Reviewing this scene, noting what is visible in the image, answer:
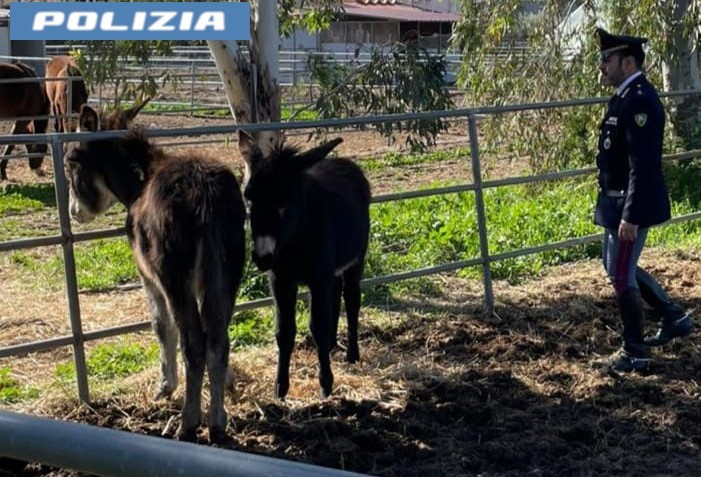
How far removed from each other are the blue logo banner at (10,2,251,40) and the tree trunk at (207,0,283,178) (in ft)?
0.41

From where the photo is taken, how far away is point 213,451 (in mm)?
1356

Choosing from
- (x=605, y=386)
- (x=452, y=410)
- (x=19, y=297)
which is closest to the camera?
(x=452, y=410)

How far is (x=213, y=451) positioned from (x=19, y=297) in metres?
7.00

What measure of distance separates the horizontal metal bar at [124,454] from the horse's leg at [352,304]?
15.6 ft

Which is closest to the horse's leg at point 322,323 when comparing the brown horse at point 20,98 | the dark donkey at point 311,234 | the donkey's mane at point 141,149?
the dark donkey at point 311,234

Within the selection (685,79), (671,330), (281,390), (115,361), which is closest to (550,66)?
(685,79)

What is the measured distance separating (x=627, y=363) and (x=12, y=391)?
3.43 meters

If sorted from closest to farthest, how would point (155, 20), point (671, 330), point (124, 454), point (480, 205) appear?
1. point (124, 454)
2. point (671, 330)
3. point (480, 205)
4. point (155, 20)

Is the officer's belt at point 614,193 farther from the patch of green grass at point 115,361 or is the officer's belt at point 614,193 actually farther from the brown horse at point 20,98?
the brown horse at point 20,98

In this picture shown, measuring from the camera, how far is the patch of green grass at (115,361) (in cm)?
618

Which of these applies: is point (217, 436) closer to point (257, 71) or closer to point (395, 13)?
point (257, 71)

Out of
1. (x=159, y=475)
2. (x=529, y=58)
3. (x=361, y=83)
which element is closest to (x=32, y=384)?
(x=361, y=83)

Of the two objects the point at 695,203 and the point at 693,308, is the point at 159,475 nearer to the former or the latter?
the point at 693,308

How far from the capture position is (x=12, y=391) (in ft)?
18.9
